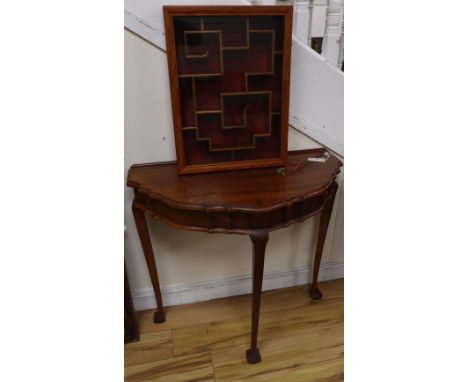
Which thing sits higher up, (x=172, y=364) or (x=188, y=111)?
(x=188, y=111)

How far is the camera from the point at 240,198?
43.9 inches

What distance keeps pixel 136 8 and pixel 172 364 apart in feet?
4.45

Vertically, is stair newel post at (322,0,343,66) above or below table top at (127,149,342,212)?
above

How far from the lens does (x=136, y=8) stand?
114cm

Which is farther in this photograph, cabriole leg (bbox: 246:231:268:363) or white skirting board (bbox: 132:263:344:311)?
white skirting board (bbox: 132:263:344:311)

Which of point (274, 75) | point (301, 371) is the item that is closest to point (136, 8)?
point (274, 75)

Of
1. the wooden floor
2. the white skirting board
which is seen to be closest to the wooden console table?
the wooden floor

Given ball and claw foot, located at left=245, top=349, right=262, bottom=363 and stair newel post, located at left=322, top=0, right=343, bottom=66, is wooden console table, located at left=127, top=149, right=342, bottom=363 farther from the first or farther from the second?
stair newel post, located at left=322, top=0, right=343, bottom=66

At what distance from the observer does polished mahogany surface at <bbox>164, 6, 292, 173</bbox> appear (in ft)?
3.79

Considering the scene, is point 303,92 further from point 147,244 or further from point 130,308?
point 130,308

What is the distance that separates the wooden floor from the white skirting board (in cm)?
3

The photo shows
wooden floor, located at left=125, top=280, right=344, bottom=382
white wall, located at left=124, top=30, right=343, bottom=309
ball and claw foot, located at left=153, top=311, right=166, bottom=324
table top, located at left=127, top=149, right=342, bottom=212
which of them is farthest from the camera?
ball and claw foot, located at left=153, top=311, right=166, bottom=324

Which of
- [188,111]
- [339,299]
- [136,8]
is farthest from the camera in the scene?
Answer: [339,299]

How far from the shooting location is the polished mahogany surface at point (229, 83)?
1155 mm
